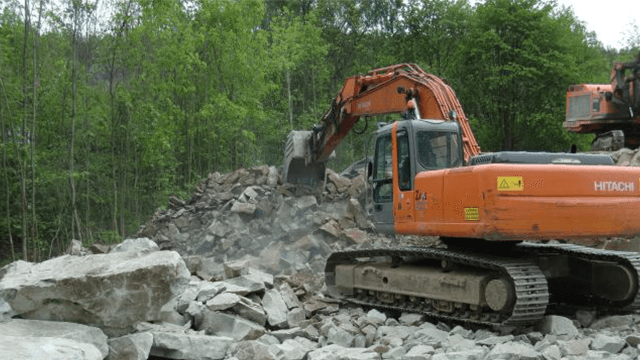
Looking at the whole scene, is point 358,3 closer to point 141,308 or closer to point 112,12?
point 112,12

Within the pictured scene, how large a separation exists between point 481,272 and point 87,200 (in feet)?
51.9

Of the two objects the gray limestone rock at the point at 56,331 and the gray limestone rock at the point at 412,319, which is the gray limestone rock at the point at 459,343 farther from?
the gray limestone rock at the point at 56,331

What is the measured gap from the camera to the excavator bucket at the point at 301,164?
14039mm

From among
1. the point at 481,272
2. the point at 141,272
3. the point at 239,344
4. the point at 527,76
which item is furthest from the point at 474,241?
the point at 527,76

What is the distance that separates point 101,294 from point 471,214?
3.59 m

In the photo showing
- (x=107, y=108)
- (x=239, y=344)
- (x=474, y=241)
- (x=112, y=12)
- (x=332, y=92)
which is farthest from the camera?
(x=332, y=92)

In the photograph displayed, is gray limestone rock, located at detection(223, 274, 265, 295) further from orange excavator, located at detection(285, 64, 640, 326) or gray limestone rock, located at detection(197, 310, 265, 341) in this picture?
orange excavator, located at detection(285, 64, 640, 326)

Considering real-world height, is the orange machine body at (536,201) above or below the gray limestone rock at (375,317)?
above

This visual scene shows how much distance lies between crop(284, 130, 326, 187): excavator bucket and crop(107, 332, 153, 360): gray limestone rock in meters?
8.43

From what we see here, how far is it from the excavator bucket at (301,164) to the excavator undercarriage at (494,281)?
5304 millimetres

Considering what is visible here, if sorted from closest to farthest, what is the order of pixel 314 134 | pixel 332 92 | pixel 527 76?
pixel 314 134
pixel 527 76
pixel 332 92

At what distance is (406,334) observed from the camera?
7102 millimetres

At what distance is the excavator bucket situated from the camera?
46.1ft

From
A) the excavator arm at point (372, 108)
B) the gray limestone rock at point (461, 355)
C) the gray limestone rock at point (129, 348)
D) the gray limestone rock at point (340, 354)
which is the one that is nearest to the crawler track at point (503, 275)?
the gray limestone rock at point (461, 355)
